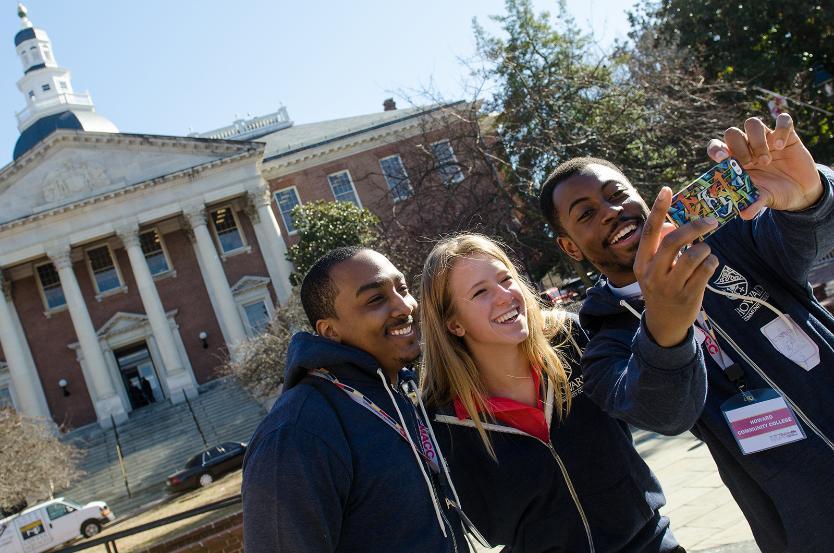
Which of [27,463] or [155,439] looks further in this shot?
[155,439]

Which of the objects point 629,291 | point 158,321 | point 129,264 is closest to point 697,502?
point 629,291

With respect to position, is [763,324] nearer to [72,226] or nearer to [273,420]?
[273,420]

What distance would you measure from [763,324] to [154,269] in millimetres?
44356

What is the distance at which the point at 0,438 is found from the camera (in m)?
26.5

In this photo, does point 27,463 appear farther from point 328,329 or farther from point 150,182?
point 328,329

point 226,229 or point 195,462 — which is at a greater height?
point 226,229

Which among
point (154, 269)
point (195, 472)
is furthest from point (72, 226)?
point (195, 472)

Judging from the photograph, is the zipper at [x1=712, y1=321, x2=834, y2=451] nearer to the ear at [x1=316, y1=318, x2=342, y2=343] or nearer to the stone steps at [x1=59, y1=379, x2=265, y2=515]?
the ear at [x1=316, y1=318, x2=342, y2=343]

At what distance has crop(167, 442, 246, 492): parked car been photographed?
82.9 ft

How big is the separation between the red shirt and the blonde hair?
0.05 meters

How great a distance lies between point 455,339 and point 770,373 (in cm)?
142

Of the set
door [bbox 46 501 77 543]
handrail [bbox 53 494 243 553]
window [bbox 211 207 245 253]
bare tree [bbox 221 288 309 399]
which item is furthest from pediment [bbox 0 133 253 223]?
handrail [bbox 53 494 243 553]

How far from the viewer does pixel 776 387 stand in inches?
106

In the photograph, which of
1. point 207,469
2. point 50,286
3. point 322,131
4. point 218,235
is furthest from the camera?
point 322,131
